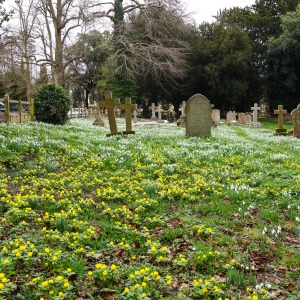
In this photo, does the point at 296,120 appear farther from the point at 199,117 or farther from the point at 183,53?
the point at 183,53

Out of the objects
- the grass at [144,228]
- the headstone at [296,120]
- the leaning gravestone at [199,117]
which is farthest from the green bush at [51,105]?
the headstone at [296,120]

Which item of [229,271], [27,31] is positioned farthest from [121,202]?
[27,31]

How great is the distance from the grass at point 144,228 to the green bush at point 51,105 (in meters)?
11.5

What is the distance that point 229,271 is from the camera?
3.59m

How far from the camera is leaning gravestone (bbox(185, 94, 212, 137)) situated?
1454 centimetres

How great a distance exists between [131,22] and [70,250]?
4427 centimetres

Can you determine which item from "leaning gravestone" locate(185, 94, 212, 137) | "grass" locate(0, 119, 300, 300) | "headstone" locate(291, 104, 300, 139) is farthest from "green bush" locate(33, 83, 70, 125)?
"headstone" locate(291, 104, 300, 139)

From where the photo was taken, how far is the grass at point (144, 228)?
339 cm

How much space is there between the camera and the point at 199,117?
1453 cm

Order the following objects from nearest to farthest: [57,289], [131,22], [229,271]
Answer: [57,289] → [229,271] → [131,22]

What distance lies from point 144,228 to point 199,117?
10.5 meters

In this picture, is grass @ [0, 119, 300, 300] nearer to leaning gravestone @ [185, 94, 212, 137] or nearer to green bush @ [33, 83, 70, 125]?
leaning gravestone @ [185, 94, 212, 137]

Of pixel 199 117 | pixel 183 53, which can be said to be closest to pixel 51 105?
pixel 199 117

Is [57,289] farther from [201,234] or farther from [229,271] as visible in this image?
[201,234]
